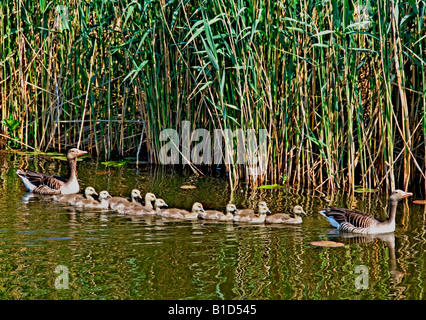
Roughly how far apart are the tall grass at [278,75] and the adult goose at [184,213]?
154 cm

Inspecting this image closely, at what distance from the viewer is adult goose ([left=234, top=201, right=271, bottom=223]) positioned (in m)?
8.12

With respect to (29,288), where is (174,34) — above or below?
above

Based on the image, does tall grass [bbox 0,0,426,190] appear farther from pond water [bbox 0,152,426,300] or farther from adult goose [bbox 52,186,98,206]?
adult goose [bbox 52,186,98,206]

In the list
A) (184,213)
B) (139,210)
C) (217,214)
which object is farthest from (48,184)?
(217,214)

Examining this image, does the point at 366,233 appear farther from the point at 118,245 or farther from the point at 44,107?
the point at 44,107

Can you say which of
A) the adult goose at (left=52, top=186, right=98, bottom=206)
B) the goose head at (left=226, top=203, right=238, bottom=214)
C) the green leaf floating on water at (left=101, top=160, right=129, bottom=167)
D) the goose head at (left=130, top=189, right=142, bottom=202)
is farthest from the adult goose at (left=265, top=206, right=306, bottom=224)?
the green leaf floating on water at (left=101, top=160, right=129, bottom=167)

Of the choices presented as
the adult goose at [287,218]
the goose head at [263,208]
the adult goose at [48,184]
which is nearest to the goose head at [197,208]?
the goose head at [263,208]

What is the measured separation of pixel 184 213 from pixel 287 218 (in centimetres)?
123

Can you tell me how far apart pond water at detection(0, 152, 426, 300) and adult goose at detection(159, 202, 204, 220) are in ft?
0.70

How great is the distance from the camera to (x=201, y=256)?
21.5 feet

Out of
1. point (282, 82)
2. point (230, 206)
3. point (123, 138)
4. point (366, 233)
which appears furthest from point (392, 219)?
point (123, 138)

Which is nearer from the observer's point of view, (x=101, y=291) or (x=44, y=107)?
(x=101, y=291)
